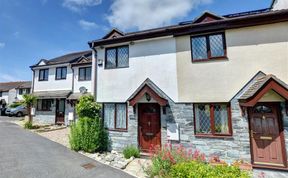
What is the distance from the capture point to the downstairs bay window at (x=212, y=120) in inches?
321

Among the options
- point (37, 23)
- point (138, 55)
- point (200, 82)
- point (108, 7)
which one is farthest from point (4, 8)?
point (200, 82)

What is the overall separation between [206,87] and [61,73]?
62.3 ft

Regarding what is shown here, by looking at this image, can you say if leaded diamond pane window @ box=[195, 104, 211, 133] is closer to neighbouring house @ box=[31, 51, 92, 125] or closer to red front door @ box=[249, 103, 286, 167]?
red front door @ box=[249, 103, 286, 167]

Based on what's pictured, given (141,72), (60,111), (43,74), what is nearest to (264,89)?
(141,72)

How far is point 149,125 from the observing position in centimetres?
975

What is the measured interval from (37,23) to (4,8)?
2271 millimetres

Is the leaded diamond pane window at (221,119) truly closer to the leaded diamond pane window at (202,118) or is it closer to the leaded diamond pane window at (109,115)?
the leaded diamond pane window at (202,118)

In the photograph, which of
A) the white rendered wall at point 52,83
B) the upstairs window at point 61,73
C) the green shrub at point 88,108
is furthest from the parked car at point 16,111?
the green shrub at point 88,108

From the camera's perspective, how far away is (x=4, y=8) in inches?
426

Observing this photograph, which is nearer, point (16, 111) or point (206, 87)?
point (206, 87)

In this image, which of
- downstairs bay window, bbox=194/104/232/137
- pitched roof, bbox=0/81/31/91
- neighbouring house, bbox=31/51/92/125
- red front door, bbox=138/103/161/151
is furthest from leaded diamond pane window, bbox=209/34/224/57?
pitched roof, bbox=0/81/31/91

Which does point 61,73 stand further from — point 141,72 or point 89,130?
point 141,72

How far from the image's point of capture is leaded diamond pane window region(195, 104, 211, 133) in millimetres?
8523

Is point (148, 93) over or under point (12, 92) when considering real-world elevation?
under
